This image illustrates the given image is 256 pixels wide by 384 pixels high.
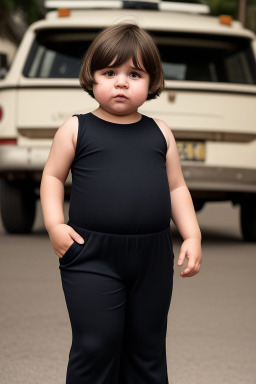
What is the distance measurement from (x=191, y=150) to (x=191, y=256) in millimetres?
5021

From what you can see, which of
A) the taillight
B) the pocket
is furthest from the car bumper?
the pocket

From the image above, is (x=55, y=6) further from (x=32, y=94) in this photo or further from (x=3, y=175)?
(x=3, y=175)

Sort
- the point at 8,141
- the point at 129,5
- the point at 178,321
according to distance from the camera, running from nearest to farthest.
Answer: the point at 178,321, the point at 8,141, the point at 129,5

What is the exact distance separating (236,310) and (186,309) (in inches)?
11.1

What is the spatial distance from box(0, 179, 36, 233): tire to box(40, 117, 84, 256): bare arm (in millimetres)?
5477

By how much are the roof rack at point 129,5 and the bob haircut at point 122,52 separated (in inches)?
233

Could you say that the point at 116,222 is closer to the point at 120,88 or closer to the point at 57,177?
the point at 57,177

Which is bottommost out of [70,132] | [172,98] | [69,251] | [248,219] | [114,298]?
[248,219]

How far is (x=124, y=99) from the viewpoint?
2.73m

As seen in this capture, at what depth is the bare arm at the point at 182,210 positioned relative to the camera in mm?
2822

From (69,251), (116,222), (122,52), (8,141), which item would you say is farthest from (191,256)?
(8,141)

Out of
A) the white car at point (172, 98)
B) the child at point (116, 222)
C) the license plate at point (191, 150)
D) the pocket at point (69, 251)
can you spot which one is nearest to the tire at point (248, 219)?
the white car at point (172, 98)

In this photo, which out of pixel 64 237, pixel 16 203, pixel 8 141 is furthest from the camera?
pixel 16 203

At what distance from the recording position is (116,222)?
2.71 meters
